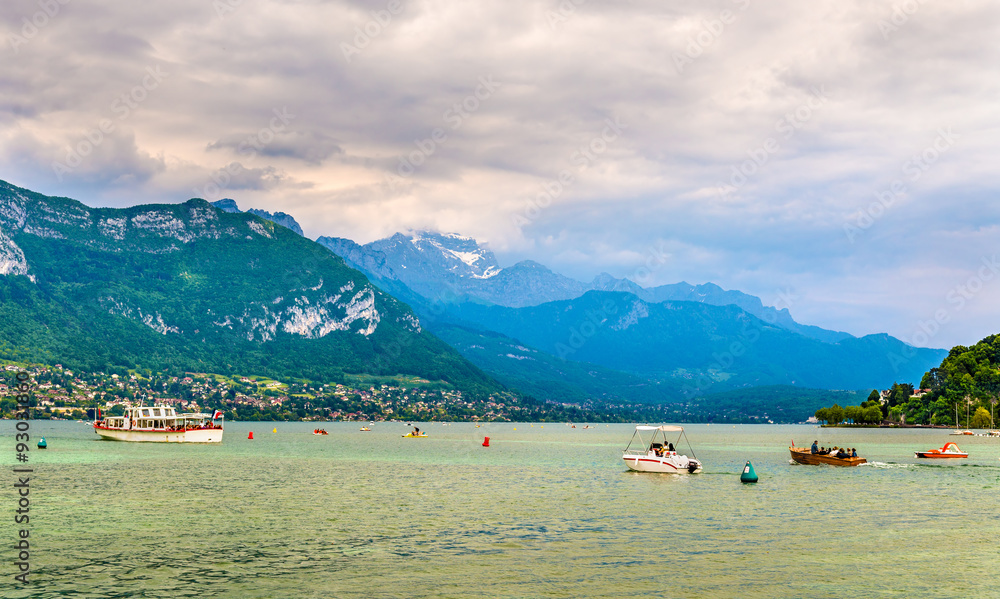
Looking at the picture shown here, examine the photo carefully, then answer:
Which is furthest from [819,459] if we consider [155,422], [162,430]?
[155,422]

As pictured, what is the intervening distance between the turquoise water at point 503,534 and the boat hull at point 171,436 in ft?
207

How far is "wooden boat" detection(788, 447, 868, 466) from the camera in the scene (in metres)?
104

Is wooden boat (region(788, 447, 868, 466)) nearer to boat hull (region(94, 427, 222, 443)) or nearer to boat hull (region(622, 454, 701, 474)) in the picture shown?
boat hull (region(622, 454, 701, 474))

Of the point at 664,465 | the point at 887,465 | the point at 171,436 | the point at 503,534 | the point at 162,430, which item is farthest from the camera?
the point at 171,436

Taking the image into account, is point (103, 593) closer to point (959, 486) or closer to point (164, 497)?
point (164, 497)

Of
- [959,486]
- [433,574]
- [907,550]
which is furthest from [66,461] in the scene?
[959,486]

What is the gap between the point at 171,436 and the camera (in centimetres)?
15575

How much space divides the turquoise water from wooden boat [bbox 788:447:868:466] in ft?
30.0

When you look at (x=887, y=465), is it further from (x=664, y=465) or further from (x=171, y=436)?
(x=171, y=436)

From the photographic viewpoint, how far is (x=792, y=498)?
6894 centimetres

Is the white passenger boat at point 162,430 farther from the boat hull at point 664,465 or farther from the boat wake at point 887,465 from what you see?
the boat wake at point 887,465

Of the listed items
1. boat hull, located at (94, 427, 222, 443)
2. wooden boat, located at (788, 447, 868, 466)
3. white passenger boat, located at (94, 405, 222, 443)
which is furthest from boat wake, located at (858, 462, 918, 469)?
boat hull, located at (94, 427, 222, 443)

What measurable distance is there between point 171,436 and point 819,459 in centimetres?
12176

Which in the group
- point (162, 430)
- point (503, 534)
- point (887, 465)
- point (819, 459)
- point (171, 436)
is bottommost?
point (887, 465)
